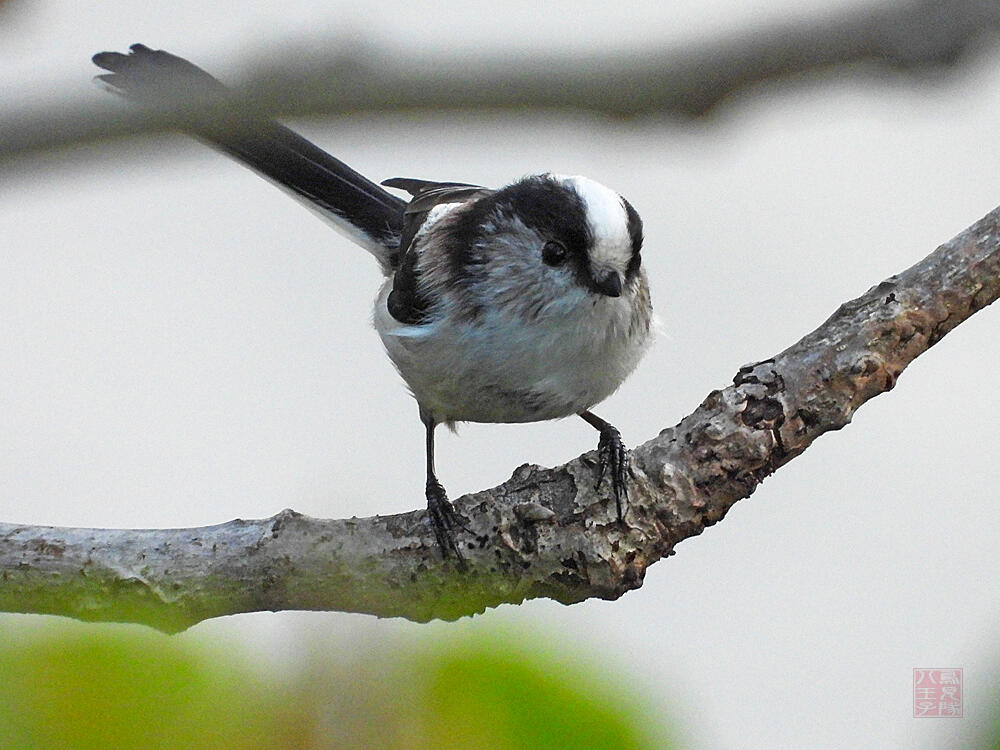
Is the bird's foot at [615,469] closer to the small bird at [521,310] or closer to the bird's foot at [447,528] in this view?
the small bird at [521,310]

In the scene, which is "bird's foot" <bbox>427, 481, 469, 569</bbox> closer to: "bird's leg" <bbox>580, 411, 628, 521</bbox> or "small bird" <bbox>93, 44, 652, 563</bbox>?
"small bird" <bbox>93, 44, 652, 563</bbox>

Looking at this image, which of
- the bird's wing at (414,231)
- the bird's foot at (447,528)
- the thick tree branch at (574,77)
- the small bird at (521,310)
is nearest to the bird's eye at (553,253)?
the small bird at (521,310)

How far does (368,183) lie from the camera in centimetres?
161

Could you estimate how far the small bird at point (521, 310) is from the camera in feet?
4.03

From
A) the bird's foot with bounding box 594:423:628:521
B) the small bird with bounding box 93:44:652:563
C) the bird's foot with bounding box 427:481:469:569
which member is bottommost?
the bird's foot with bounding box 427:481:469:569

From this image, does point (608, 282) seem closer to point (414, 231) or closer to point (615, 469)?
point (615, 469)

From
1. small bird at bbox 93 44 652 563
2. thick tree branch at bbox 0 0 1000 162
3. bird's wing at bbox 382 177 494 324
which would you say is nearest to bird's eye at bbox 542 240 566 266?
small bird at bbox 93 44 652 563

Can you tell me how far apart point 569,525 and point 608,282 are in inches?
10.4

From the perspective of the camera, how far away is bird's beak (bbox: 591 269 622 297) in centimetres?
121

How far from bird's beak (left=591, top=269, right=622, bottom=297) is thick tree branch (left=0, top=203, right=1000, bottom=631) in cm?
15

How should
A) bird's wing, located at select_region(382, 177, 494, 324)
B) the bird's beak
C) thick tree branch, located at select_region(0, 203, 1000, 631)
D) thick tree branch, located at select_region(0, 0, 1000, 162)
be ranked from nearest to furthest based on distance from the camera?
thick tree branch, located at select_region(0, 0, 1000, 162) → thick tree branch, located at select_region(0, 203, 1000, 631) → the bird's beak → bird's wing, located at select_region(382, 177, 494, 324)

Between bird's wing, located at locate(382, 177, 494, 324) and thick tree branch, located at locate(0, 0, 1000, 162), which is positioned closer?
thick tree branch, located at locate(0, 0, 1000, 162)

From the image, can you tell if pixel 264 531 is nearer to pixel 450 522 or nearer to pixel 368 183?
pixel 450 522

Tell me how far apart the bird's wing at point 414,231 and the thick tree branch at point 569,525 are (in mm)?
313
